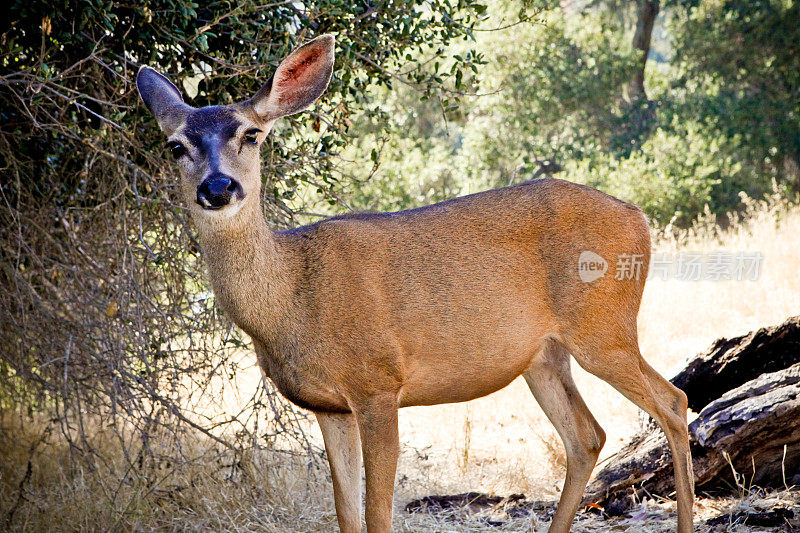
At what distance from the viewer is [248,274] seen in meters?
3.94

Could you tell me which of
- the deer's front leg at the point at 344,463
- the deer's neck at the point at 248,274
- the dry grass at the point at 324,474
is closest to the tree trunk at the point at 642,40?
the dry grass at the point at 324,474

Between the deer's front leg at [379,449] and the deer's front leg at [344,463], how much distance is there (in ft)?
0.94

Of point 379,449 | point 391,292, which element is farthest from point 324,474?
point 391,292

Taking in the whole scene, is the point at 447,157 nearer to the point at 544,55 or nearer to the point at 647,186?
the point at 544,55

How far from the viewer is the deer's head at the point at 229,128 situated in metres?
3.67

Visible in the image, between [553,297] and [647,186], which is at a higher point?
[647,186]

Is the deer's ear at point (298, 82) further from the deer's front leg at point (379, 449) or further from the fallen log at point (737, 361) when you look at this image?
the fallen log at point (737, 361)

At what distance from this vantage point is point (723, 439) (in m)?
4.96

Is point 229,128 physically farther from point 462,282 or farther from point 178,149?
point 462,282

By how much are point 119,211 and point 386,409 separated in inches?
111

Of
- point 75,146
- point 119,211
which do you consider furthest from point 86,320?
point 75,146

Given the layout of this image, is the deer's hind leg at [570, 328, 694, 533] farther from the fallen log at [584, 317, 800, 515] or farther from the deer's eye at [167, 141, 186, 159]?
the deer's eye at [167, 141, 186, 159]

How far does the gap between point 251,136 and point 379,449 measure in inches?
61.6

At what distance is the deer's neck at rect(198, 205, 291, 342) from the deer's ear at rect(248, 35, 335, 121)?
505mm
